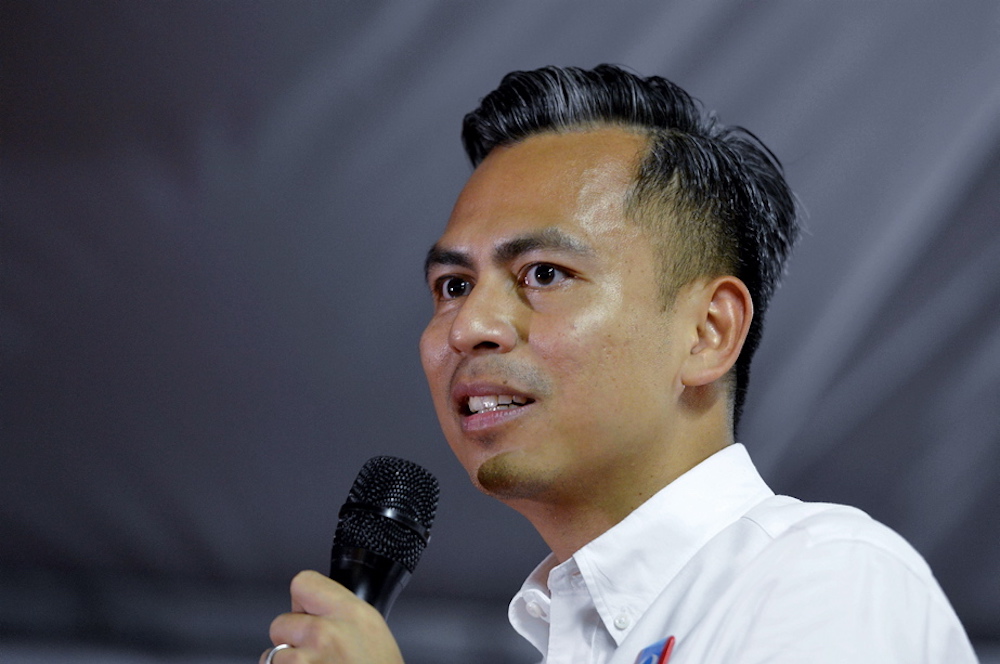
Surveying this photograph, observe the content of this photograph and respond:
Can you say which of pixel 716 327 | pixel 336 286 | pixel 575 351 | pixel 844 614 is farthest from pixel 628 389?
pixel 336 286

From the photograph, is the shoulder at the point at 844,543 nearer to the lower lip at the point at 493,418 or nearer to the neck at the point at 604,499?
the neck at the point at 604,499

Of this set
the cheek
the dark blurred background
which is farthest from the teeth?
the dark blurred background

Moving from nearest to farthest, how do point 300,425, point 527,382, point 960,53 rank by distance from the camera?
point 527,382
point 960,53
point 300,425

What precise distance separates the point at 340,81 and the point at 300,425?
717 mm

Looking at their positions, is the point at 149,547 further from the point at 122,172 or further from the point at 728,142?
the point at 728,142

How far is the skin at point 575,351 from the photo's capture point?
126 centimetres

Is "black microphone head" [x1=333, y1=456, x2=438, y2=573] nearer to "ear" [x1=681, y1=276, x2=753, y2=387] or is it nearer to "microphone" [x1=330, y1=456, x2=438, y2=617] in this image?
"microphone" [x1=330, y1=456, x2=438, y2=617]

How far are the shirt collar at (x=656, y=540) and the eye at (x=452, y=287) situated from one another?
0.40 metres

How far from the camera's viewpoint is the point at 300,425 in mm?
2117

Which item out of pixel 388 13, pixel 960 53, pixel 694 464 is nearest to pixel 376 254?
pixel 388 13

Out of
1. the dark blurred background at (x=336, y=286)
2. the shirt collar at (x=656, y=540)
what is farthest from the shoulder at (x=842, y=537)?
the dark blurred background at (x=336, y=286)

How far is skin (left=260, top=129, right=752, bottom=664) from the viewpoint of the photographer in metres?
1.26

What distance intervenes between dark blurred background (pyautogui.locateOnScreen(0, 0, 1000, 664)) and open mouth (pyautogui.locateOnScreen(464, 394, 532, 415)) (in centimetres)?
79

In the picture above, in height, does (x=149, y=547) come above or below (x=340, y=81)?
below
